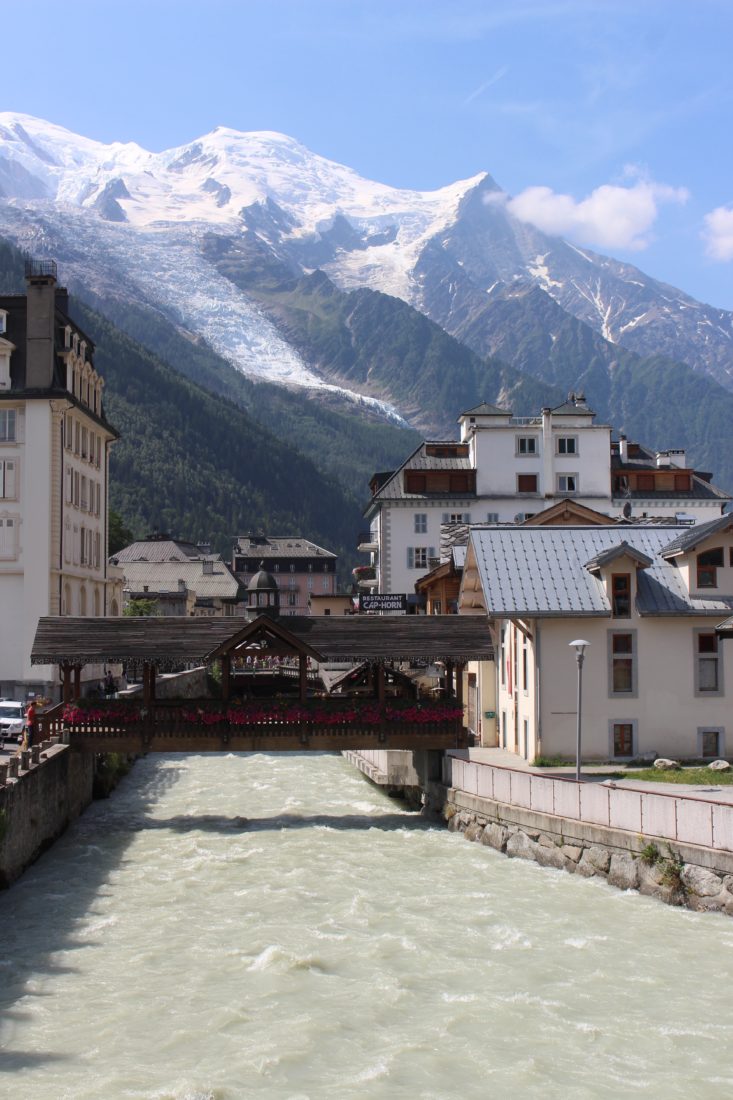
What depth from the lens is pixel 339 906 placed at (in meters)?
27.8

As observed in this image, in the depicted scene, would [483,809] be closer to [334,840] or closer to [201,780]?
[334,840]

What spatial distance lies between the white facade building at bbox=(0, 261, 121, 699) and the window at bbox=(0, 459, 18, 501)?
2.0 inches

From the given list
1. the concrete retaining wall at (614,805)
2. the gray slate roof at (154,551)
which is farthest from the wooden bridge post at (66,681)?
the gray slate roof at (154,551)

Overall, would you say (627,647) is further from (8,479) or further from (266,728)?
(8,479)

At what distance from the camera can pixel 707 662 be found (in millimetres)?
39594

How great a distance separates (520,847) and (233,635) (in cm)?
1168

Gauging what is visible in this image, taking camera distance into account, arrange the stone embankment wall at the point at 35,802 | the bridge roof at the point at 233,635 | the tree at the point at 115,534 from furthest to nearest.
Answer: the tree at the point at 115,534 → the bridge roof at the point at 233,635 → the stone embankment wall at the point at 35,802

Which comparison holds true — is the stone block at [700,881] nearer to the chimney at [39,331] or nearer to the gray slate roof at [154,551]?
the chimney at [39,331]

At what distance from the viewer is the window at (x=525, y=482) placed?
83500 millimetres

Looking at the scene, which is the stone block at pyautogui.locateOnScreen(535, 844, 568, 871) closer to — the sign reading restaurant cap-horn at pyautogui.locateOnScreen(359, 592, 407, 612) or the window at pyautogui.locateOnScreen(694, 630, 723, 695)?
the window at pyautogui.locateOnScreen(694, 630, 723, 695)

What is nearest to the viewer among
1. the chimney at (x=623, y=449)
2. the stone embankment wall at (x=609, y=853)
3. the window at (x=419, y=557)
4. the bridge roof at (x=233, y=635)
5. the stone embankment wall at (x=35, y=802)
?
the stone embankment wall at (x=609, y=853)

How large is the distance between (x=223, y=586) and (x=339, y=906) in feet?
430

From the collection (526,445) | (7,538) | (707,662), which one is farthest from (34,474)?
(707,662)

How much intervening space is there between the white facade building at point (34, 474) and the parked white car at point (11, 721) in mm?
10558
